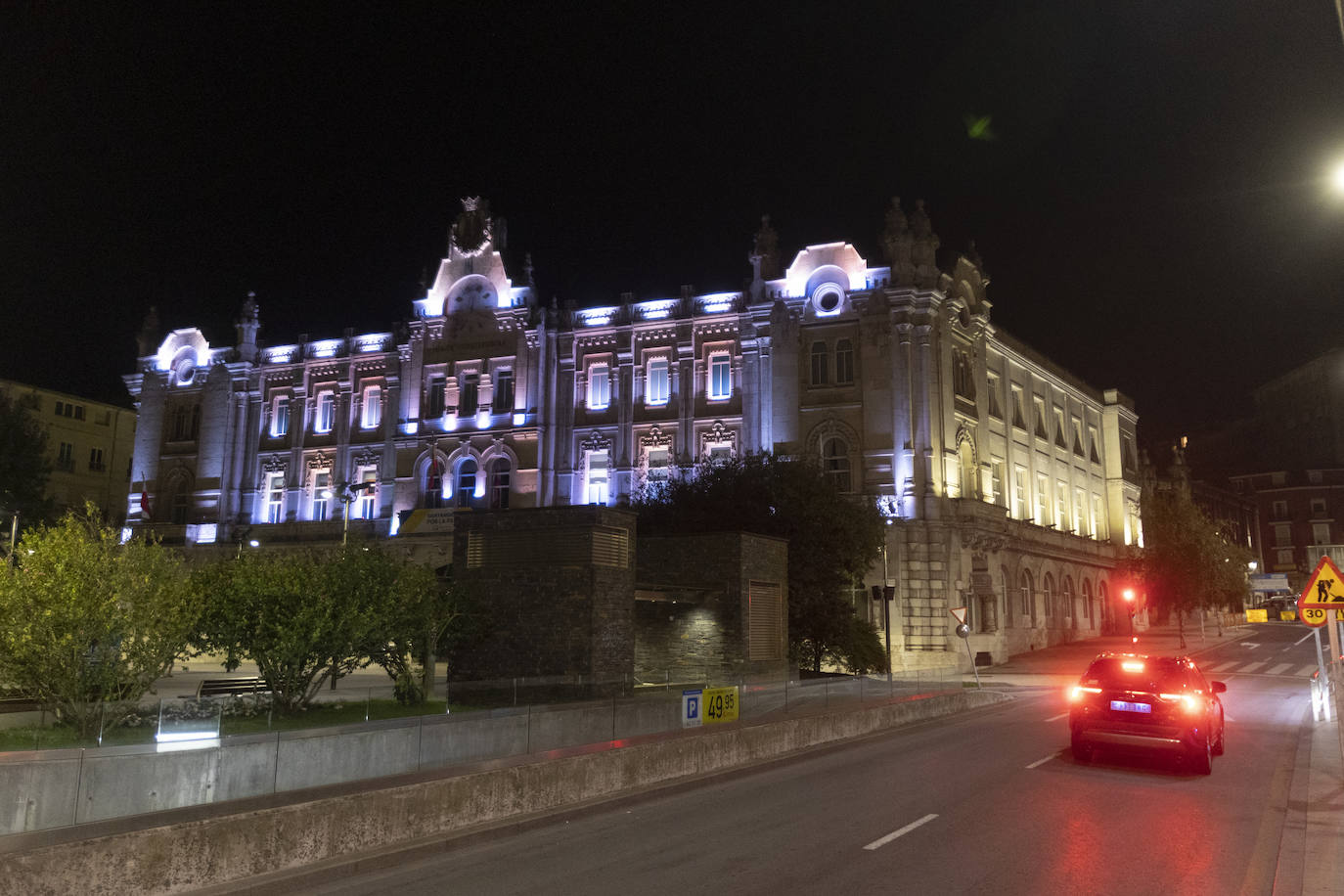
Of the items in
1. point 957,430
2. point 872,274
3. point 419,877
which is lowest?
point 419,877

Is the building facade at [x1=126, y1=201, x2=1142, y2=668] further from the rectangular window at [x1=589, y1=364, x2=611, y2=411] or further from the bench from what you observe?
the bench

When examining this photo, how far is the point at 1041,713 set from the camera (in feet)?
84.1

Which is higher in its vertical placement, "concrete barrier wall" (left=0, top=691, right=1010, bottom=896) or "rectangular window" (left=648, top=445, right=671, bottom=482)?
"rectangular window" (left=648, top=445, right=671, bottom=482)

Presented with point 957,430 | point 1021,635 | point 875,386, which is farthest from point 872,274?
point 1021,635

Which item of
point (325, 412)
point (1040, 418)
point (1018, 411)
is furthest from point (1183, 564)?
point (325, 412)

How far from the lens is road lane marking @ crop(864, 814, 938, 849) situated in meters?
10.4

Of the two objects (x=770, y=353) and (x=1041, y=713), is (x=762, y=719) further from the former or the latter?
(x=770, y=353)

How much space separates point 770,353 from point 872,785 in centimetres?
3906

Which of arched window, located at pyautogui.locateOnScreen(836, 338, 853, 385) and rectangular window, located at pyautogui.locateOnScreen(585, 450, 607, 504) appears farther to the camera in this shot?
rectangular window, located at pyautogui.locateOnScreen(585, 450, 607, 504)

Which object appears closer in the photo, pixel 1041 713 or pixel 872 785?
pixel 872 785

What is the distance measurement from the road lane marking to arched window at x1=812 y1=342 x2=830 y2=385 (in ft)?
133

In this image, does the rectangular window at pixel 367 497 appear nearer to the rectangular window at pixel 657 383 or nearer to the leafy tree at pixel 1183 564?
the rectangular window at pixel 657 383

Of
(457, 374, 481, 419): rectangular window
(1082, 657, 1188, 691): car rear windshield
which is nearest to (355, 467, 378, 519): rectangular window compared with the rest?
(457, 374, 481, 419): rectangular window

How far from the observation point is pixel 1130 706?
15.4 meters
